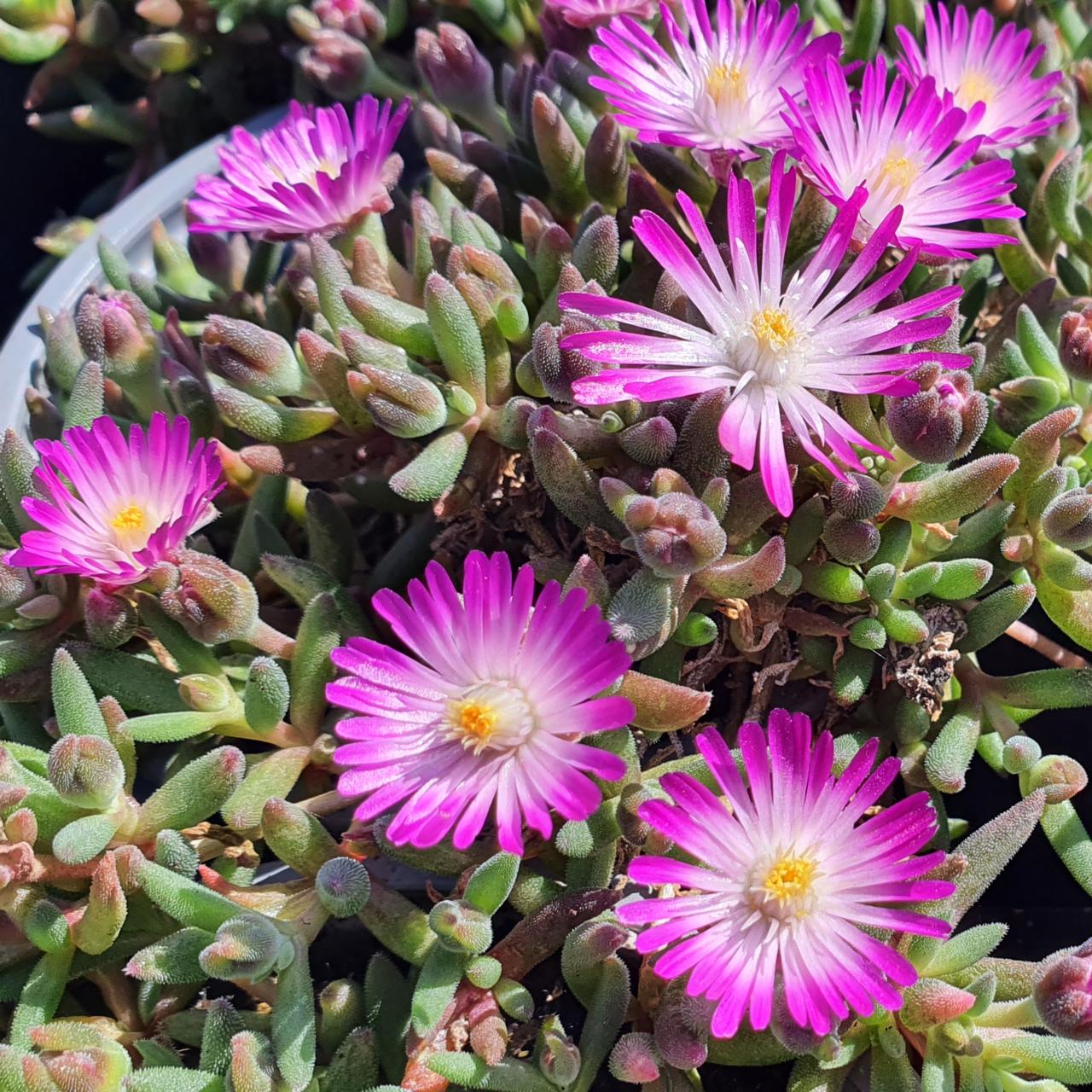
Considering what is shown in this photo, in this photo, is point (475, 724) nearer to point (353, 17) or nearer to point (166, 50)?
point (353, 17)

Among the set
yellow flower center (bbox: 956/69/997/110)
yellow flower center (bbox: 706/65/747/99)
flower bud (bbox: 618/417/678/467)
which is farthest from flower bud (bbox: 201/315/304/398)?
yellow flower center (bbox: 956/69/997/110)

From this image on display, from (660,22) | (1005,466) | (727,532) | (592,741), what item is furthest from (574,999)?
(660,22)

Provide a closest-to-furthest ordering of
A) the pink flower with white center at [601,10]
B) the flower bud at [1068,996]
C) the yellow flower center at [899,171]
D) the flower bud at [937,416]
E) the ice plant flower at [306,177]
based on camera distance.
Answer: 1. the flower bud at [1068,996]
2. the flower bud at [937,416]
3. the yellow flower center at [899,171]
4. the ice plant flower at [306,177]
5. the pink flower with white center at [601,10]

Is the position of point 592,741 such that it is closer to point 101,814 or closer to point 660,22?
point 101,814

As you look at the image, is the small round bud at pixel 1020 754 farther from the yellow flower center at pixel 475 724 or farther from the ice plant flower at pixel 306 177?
the ice plant flower at pixel 306 177

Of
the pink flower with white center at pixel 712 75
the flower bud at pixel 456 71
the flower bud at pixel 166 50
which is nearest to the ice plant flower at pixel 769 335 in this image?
the pink flower with white center at pixel 712 75

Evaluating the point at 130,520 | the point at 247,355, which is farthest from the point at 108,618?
the point at 247,355
